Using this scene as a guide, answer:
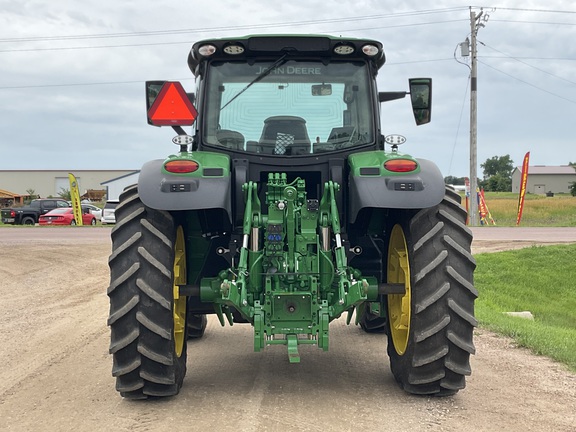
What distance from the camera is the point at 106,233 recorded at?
27.3 meters

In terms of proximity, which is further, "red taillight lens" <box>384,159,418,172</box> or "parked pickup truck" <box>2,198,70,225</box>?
"parked pickup truck" <box>2,198,70,225</box>

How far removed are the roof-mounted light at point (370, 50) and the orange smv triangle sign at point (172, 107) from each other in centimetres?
158

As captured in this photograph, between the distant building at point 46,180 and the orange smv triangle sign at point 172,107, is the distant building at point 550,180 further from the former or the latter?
the orange smv triangle sign at point 172,107

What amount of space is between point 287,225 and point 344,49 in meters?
1.69

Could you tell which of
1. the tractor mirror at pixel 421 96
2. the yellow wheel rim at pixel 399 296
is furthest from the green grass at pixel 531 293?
the tractor mirror at pixel 421 96

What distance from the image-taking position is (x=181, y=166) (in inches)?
209

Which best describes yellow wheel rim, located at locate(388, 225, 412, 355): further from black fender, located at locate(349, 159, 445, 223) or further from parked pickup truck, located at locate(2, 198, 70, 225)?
parked pickup truck, located at locate(2, 198, 70, 225)

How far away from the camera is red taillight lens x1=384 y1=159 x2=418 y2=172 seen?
210 inches

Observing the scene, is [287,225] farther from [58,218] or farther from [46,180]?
[46,180]

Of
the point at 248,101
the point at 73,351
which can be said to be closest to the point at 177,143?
the point at 248,101

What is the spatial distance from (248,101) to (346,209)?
1282 millimetres

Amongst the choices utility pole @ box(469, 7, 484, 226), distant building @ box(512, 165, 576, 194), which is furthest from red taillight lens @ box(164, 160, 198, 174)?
distant building @ box(512, 165, 576, 194)

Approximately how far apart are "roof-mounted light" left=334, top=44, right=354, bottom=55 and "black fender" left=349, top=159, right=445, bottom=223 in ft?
4.24

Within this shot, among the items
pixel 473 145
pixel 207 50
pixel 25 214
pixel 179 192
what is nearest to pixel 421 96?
pixel 207 50
